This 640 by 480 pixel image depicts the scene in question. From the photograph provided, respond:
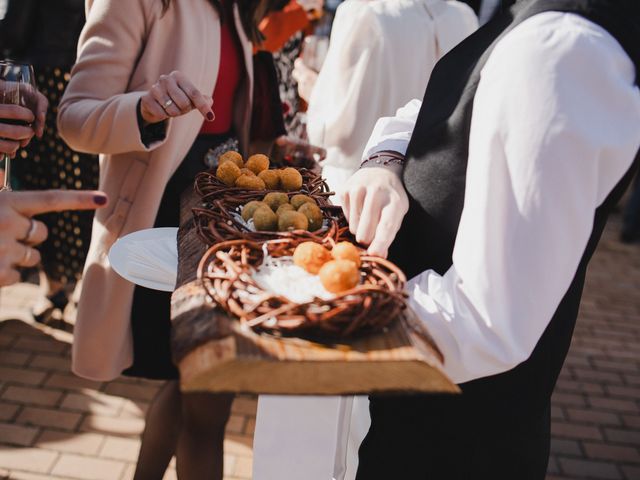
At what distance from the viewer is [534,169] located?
3.11 ft

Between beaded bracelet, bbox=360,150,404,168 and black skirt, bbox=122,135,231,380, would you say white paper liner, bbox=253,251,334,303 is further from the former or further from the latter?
black skirt, bbox=122,135,231,380

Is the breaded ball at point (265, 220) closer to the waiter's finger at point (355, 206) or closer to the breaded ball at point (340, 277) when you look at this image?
the waiter's finger at point (355, 206)

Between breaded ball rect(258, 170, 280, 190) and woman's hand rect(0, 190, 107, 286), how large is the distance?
758 mm

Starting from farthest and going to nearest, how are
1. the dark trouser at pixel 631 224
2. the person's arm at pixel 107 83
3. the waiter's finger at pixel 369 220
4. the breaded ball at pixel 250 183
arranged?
the dark trouser at pixel 631 224 < the person's arm at pixel 107 83 < the breaded ball at pixel 250 183 < the waiter's finger at pixel 369 220

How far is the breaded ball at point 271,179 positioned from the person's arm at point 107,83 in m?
0.48

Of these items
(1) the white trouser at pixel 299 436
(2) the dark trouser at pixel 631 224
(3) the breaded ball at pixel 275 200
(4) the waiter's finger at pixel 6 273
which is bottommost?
(2) the dark trouser at pixel 631 224

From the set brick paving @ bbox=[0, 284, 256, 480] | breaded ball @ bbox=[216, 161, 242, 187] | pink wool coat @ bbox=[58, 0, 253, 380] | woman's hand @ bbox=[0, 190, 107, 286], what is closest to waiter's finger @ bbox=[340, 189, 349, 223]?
breaded ball @ bbox=[216, 161, 242, 187]

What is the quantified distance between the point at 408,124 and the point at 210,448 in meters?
1.29

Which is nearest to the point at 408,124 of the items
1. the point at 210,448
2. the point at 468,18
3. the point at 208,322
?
the point at 208,322

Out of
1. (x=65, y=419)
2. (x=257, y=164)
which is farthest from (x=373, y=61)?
(x=65, y=419)

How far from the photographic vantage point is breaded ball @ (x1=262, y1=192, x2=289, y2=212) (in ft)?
4.74

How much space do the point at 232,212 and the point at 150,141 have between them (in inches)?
26.2

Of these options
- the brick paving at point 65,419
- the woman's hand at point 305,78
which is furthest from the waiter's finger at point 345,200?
the woman's hand at point 305,78

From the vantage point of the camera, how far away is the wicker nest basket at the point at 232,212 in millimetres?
1249
